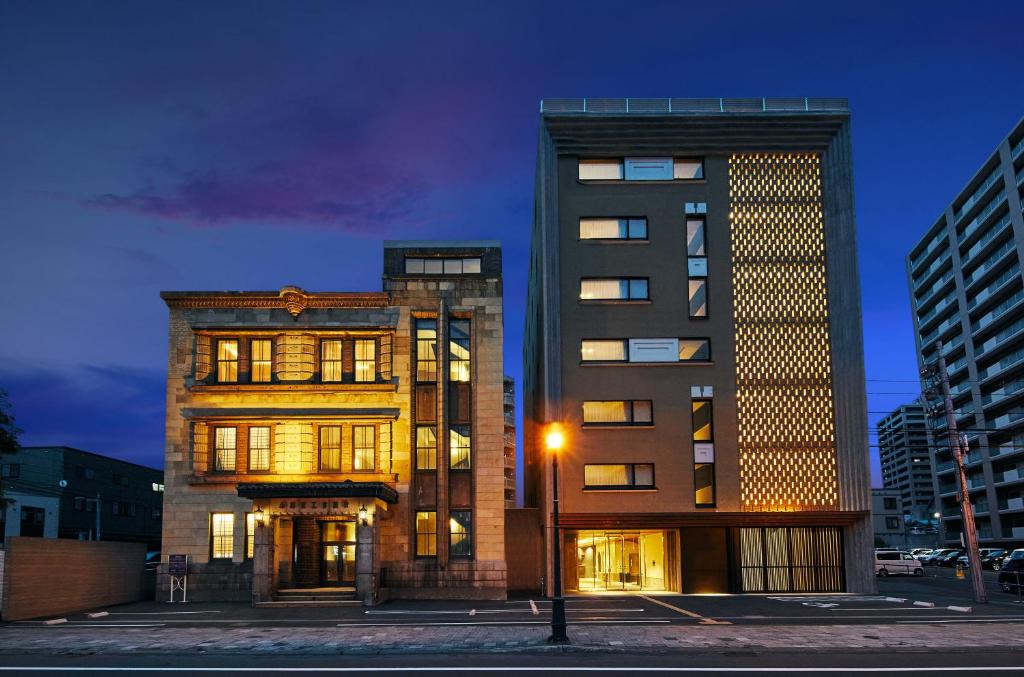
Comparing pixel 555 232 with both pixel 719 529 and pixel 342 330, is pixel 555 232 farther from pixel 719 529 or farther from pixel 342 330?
pixel 719 529

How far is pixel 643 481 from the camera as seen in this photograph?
41.2 metres

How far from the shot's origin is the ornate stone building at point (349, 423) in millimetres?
38312

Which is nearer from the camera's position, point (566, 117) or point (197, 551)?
point (197, 551)

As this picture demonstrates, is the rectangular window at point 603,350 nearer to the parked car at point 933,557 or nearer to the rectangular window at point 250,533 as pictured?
the rectangular window at point 250,533

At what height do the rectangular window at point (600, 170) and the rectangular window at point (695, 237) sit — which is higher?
the rectangular window at point (600, 170)

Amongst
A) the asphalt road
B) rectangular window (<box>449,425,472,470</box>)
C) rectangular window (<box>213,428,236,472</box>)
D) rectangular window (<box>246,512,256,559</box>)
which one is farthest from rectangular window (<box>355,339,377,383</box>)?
the asphalt road

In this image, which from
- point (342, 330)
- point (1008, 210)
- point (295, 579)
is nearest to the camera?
point (295, 579)

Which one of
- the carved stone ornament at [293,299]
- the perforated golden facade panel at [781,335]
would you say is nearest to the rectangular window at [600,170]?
the perforated golden facade panel at [781,335]

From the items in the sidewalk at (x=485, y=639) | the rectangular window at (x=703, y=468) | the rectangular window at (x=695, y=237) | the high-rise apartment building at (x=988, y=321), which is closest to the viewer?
the sidewalk at (x=485, y=639)

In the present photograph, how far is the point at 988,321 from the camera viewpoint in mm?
94938

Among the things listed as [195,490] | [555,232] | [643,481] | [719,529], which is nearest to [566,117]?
[555,232]

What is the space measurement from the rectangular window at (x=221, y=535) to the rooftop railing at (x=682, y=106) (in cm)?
2521

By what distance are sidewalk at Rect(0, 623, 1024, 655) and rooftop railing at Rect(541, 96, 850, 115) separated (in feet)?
85.9

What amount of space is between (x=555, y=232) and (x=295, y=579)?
20.8 metres
